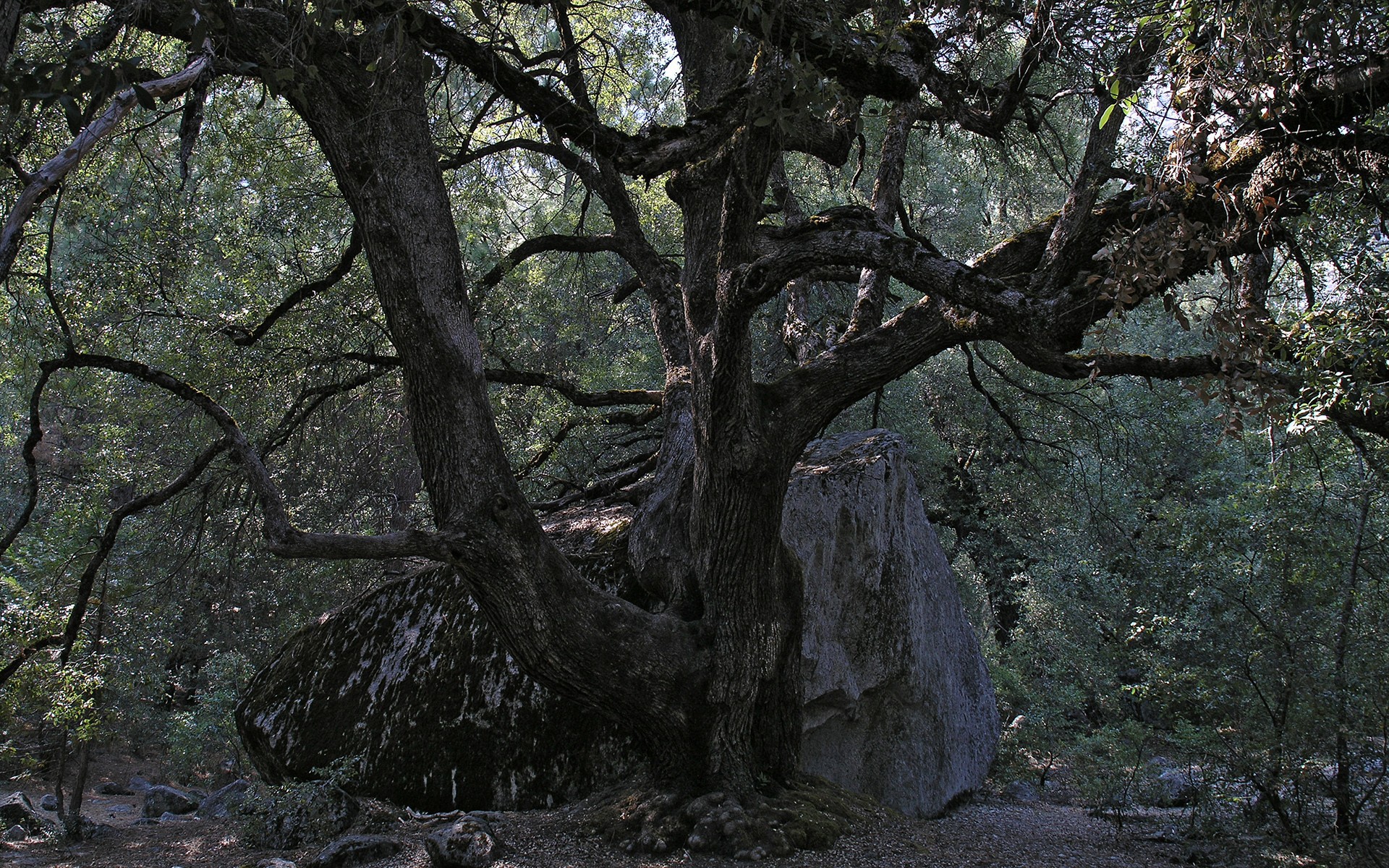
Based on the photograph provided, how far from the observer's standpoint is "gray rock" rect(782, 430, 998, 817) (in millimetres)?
6082

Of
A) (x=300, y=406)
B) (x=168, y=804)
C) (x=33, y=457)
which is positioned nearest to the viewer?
(x=33, y=457)

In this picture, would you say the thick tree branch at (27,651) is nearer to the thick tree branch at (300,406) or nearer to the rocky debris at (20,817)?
the thick tree branch at (300,406)

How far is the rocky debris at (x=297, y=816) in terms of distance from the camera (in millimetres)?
4656

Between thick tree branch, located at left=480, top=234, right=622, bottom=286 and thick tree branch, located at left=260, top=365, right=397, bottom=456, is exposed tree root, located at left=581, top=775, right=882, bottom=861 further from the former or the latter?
thick tree branch, located at left=480, top=234, right=622, bottom=286

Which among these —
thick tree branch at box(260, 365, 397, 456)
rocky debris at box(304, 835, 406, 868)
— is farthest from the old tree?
thick tree branch at box(260, 365, 397, 456)

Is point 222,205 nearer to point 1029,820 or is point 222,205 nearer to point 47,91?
point 47,91

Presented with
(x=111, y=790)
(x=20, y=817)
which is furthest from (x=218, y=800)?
(x=111, y=790)

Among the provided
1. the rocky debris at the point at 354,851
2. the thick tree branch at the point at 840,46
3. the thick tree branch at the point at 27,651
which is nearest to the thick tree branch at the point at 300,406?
the thick tree branch at the point at 27,651

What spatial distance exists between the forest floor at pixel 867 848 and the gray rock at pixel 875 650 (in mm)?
440

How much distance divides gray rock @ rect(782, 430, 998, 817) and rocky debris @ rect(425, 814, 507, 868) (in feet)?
8.25

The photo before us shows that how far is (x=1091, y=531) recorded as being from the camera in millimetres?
12602

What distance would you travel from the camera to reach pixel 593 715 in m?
5.28

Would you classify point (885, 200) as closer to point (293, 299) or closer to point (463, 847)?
point (293, 299)

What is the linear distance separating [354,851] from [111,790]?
1204 cm
